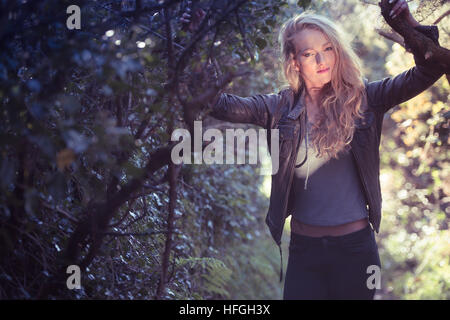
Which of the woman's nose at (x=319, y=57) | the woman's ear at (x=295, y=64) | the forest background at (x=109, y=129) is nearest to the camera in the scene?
the forest background at (x=109, y=129)

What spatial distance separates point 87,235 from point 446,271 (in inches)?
186

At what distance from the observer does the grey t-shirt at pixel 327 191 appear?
2.94 metres

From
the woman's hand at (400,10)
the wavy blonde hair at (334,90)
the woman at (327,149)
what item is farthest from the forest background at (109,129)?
the woman's hand at (400,10)

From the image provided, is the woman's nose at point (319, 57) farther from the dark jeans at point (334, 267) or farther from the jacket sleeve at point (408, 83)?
the dark jeans at point (334, 267)

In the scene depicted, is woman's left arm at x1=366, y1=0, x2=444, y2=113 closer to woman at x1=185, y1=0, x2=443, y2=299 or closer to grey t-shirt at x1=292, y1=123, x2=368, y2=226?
woman at x1=185, y1=0, x2=443, y2=299

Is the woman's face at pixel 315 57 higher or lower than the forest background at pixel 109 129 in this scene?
higher

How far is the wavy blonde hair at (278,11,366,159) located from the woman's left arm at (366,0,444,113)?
8cm

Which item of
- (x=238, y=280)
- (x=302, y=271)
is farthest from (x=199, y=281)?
(x=302, y=271)

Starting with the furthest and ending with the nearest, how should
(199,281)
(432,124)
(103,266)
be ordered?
(199,281), (432,124), (103,266)

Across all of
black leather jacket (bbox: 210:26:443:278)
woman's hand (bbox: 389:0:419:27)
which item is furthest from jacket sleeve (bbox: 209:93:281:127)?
woman's hand (bbox: 389:0:419:27)

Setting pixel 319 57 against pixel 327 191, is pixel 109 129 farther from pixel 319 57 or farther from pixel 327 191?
pixel 319 57

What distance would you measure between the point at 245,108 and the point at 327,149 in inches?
20.1
